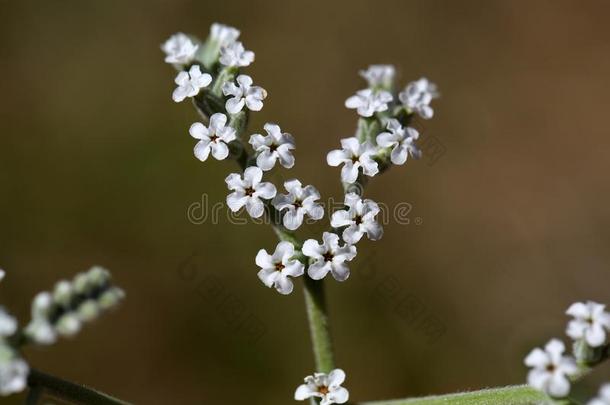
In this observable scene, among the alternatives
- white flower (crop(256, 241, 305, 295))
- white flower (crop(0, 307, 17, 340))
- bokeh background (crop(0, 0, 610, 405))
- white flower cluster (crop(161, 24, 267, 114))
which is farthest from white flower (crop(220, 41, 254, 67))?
bokeh background (crop(0, 0, 610, 405))

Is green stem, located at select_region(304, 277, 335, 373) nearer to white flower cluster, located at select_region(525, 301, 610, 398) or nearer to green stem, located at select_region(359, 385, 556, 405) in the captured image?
green stem, located at select_region(359, 385, 556, 405)

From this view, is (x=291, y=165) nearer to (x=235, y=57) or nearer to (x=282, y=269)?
(x=282, y=269)

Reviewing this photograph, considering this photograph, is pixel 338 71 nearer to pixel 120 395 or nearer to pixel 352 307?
pixel 352 307

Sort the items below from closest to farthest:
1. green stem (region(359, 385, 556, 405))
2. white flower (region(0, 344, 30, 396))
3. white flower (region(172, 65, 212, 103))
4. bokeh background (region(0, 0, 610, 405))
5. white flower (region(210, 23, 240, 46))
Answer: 1. white flower (region(0, 344, 30, 396))
2. green stem (region(359, 385, 556, 405))
3. white flower (region(172, 65, 212, 103))
4. white flower (region(210, 23, 240, 46))
5. bokeh background (region(0, 0, 610, 405))

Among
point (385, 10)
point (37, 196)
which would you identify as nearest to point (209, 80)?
point (37, 196)

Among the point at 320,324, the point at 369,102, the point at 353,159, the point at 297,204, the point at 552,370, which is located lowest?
the point at 552,370

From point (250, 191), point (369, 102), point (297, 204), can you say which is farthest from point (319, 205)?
point (369, 102)
